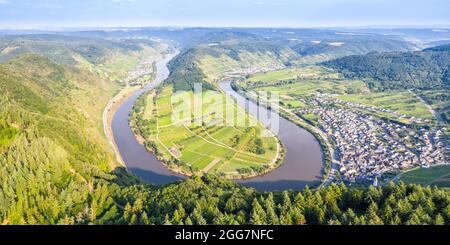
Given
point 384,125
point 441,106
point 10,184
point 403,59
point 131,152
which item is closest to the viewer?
point 10,184

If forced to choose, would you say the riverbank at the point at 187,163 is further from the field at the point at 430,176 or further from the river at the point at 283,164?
the field at the point at 430,176

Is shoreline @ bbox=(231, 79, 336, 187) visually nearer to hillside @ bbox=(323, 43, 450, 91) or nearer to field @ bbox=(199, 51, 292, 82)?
hillside @ bbox=(323, 43, 450, 91)

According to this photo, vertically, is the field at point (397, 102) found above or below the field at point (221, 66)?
below

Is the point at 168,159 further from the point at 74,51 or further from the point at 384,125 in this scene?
the point at 74,51

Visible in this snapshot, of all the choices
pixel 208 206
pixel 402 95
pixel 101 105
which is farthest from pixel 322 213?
pixel 402 95

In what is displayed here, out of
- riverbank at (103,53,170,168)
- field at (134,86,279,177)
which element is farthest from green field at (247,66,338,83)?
field at (134,86,279,177)

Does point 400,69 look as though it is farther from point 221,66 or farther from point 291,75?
point 221,66

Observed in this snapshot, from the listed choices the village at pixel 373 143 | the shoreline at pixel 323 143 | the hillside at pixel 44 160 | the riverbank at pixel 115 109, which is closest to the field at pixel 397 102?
the village at pixel 373 143
